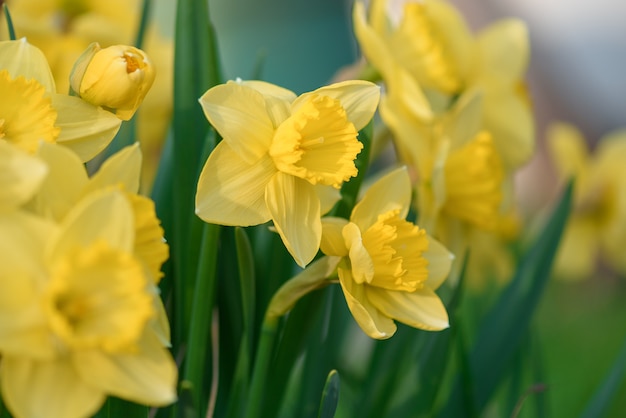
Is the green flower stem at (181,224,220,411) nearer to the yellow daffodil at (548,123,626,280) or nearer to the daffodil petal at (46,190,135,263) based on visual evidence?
the daffodil petal at (46,190,135,263)

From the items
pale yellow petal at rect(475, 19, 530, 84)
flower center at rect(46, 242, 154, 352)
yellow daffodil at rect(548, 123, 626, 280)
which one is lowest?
yellow daffodil at rect(548, 123, 626, 280)

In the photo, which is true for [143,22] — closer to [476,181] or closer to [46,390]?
[476,181]

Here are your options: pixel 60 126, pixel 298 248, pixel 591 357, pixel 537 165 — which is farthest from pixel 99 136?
pixel 537 165

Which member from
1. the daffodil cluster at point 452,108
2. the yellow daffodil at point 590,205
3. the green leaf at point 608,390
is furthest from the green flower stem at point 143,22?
the yellow daffodil at point 590,205

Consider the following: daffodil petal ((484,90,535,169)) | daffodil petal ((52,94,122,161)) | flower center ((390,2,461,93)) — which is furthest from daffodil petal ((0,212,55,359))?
daffodil petal ((484,90,535,169))

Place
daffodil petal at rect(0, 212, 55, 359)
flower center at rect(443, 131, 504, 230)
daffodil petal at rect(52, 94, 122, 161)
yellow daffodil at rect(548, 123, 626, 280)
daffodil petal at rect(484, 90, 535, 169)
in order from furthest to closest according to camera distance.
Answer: yellow daffodil at rect(548, 123, 626, 280)
daffodil petal at rect(484, 90, 535, 169)
flower center at rect(443, 131, 504, 230)
daffodil petal at rect(52, 94, 122, 161)
daffodil petal at rect(0, 212, 55, 359)

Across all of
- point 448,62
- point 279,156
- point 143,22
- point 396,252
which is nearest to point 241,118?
point 279,156

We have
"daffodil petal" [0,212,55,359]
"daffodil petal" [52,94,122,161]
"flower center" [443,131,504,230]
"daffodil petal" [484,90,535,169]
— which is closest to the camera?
"daffodil petal" [0,212,55,359]
